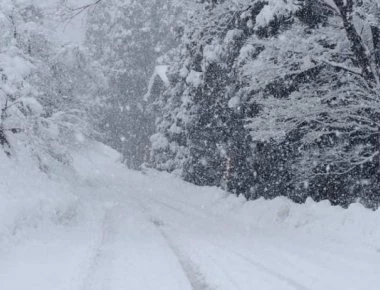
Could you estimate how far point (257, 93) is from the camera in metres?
15.5

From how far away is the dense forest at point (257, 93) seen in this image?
13023mm

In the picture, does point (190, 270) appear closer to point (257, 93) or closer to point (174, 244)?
point (174, 244)

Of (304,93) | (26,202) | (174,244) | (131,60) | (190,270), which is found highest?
(131,60)

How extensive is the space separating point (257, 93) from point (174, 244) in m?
6.24

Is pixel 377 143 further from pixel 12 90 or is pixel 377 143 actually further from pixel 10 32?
pixel 10 32

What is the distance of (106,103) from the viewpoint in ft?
168

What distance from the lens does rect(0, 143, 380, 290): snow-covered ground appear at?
734cm

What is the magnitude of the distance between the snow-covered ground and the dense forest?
55.0 inches

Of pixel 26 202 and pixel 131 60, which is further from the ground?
pixel 131 60

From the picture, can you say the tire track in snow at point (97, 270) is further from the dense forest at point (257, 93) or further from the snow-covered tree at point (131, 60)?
the snow-covered tree at point (131, 60)

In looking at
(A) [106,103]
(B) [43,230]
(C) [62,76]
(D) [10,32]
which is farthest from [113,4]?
(B) [43,230]

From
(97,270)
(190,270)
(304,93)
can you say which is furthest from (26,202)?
(304,93)

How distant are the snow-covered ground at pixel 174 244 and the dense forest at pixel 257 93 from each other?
1396 millimetres

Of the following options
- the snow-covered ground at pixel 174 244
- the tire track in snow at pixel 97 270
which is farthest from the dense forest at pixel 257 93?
the tire track in snow at pixel 97 270
